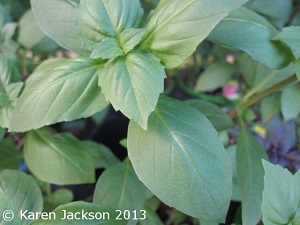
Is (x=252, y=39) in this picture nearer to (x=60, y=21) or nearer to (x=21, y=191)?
(x=60, y=21)

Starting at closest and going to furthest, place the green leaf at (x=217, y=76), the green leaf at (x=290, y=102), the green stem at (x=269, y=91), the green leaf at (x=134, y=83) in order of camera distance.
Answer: the green leaf at (x=134, y=83)
the green stem at (x=269, y=91)
the green leaf at (x=290, y=102)
the green leaf at (x=217, y=76)

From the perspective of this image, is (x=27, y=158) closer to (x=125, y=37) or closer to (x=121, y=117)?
(x=125, y=37)

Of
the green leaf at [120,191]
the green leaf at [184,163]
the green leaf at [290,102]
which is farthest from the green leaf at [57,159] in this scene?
the green leaf at [290,102]

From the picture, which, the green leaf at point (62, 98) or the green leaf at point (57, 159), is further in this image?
the green leaf at point (57, 159)

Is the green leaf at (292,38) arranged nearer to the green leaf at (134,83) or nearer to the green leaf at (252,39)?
the green leaf at (252,39)

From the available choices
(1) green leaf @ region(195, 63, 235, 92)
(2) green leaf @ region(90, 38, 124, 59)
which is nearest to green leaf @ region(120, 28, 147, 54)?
(2) green leaf @ region(90, 38, 124, 59)

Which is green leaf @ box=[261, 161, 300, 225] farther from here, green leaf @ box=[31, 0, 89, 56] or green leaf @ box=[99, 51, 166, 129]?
green leaf @ box=[31, 0, 89, 56]
